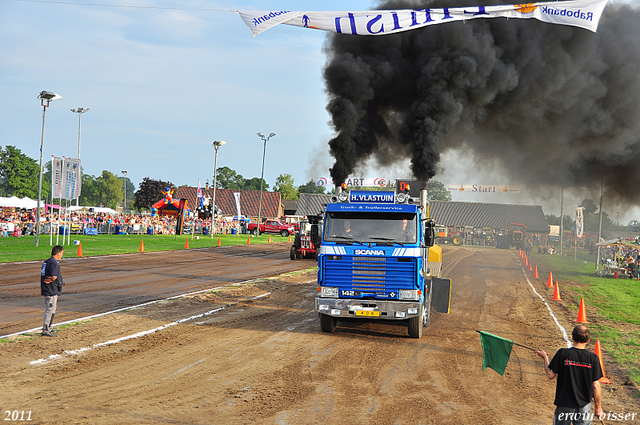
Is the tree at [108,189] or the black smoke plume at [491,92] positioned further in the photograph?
the tree at [108,189]

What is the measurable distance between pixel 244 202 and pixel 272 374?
84446mm

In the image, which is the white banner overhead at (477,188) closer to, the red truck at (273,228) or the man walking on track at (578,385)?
the red truck at (273,228)

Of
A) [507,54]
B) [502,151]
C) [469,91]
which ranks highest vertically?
[507,54]

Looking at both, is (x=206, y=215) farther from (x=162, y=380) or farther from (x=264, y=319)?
(x=162, y=380)

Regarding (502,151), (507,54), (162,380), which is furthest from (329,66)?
A: (162,380)

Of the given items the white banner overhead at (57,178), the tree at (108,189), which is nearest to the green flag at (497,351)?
the white banner overhead at (57,178)

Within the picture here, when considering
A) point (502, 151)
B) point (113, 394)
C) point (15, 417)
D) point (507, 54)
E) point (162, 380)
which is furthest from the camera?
point (502, 151)

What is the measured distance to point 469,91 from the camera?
20.9 m

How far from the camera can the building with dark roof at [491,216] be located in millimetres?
78125

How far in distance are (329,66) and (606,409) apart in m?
18.1

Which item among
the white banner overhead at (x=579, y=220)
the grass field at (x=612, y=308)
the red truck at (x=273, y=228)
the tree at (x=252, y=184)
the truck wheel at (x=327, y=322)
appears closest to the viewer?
the grass field at (x=612, y=308)

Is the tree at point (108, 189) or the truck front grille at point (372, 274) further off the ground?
the tree at point (108, 189)

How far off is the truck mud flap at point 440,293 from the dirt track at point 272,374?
419 millimetres

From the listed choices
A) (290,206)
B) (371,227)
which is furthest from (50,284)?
(290,206)
